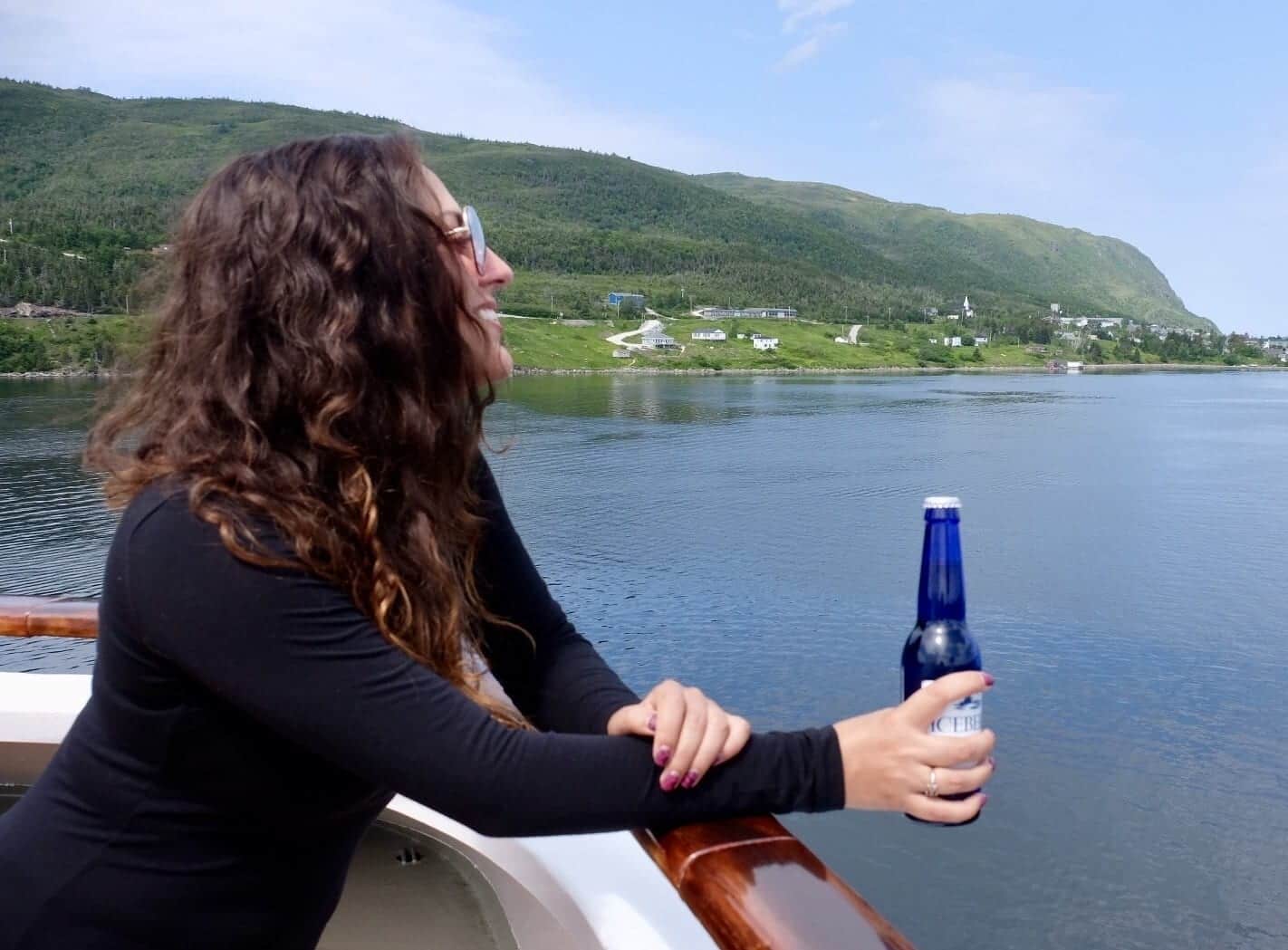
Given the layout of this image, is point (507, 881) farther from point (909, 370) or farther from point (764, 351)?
point (909, 370)

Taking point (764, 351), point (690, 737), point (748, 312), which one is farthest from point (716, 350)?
point (690, 737)

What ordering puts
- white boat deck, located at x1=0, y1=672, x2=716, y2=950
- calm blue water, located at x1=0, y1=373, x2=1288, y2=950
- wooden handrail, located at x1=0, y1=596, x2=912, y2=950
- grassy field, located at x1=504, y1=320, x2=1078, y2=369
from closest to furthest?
1. wooden handrail, located at x1=0, y1=596, x2=912, y2=950
2. white boat deck, located at x1=0, y1=672, x2=716, y2=950
3. calm blue water, located at x1=0, y1=373, x2=1288, y2=950
4. grassy field, located at x1=504, y1=320, x2=1078, y2=369

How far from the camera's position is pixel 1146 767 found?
14750 millimetres

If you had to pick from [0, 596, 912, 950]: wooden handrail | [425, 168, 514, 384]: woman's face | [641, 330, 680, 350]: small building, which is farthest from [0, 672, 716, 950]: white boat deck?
[641, 330, 680, 350]: small building

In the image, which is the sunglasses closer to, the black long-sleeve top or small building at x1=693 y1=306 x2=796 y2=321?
the black long-sleeve top

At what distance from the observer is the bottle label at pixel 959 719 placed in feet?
3.67

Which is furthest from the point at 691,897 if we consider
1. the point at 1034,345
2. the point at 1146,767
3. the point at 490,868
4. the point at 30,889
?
the point at 1034,345

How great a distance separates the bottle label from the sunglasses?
74 cm

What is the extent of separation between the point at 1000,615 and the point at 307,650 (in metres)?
20.0

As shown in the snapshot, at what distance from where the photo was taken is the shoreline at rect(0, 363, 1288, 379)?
71500mm

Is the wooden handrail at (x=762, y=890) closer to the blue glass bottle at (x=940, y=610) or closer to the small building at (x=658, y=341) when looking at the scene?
the blue glass bottle at (x=940, y=610)

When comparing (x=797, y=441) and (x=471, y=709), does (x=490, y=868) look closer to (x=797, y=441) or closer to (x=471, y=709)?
(x=471, y=709)

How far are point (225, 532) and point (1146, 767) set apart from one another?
1582 cm

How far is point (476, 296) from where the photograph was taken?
4.48 ft
